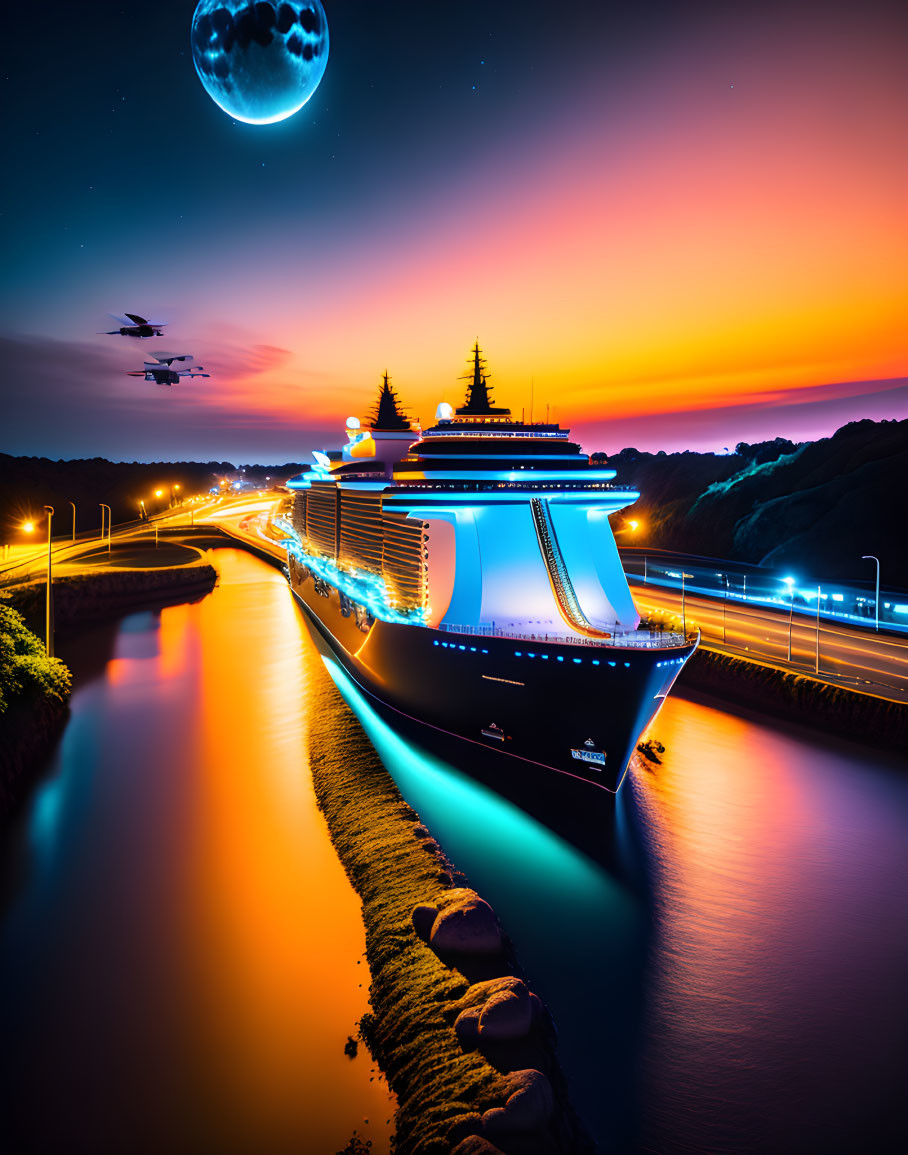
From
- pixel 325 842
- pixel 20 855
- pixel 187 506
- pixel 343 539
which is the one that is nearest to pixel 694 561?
pixel 343 539

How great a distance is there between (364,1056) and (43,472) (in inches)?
5352

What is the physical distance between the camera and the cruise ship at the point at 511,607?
→ 1425 cm

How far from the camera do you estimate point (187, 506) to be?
106938 millimetres

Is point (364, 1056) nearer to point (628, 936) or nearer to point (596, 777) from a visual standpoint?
point (628, 936)

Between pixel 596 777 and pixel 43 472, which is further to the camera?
pixel 43 472

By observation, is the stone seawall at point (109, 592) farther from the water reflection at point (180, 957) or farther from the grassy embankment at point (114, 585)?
the water reflection at point (180, 957)

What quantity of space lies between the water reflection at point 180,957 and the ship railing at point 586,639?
585 cm

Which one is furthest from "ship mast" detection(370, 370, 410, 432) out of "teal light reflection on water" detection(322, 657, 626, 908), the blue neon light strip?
"teal light reflection on water" detection(322, 657, 626, 908)

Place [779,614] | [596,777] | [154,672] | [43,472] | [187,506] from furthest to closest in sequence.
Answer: [43,472]
[187,506]
[779,614]
[154,672]
[596,777]

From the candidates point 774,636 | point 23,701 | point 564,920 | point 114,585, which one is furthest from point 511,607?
point 114,585

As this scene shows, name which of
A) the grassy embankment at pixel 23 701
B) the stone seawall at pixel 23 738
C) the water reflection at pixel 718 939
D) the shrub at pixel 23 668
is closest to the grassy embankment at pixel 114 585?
the shrub at pixel 23 668

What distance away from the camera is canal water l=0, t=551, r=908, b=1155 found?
809cm

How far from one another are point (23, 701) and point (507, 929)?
635 inches

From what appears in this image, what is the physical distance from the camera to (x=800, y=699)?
21.7m
